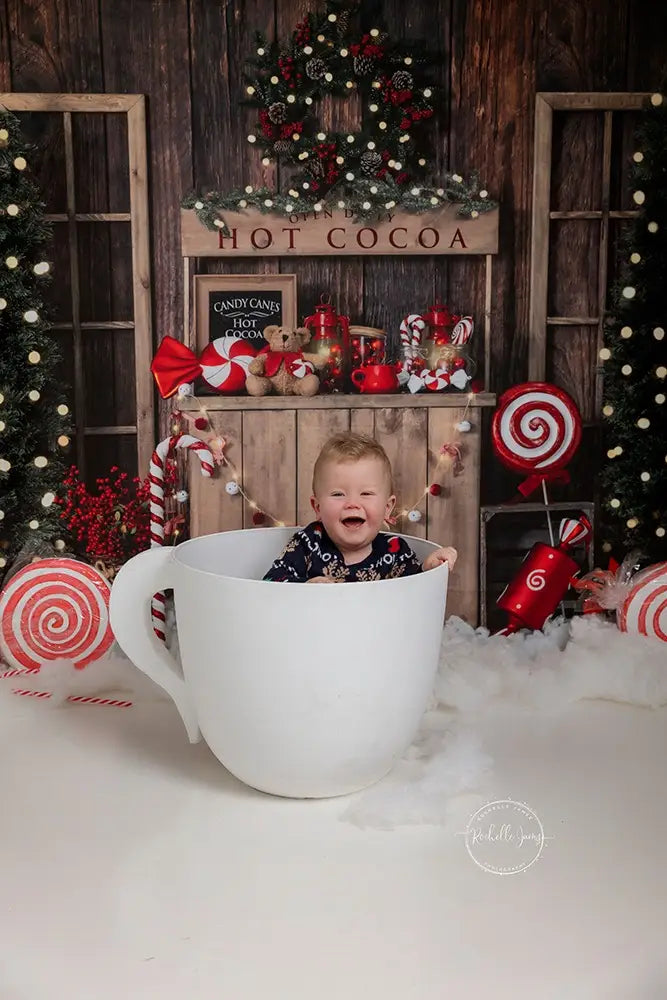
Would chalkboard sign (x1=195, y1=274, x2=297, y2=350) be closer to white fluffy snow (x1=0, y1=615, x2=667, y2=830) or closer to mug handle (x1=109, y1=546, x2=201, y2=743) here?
white fluffy snow (x1=0, y1=615, x2=667, y2=830)

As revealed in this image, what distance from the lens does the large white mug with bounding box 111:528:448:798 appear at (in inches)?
65.3

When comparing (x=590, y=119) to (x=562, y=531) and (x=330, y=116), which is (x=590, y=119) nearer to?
(x=330, y=116)

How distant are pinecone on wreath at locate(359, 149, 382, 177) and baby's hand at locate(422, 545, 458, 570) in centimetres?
181

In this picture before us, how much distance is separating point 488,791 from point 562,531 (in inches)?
56.1

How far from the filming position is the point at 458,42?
137 inches

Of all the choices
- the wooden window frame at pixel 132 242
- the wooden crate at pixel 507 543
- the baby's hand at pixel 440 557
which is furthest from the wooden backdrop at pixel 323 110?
the baby's hand at pixel 440 557

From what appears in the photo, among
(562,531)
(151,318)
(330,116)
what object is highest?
(330,116)

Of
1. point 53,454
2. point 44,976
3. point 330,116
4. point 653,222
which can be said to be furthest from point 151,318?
point 44,976

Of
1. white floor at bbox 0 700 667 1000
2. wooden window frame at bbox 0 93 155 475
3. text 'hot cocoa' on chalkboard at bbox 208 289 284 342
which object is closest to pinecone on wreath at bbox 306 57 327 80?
wooden window frame at bbox 0 93 155 475

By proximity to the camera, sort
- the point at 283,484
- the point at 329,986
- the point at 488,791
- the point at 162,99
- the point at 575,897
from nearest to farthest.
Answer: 1. the point at 329,986
2. the point at 575,897
3. the point at 488,791
4. the point at 283,484
5. the point at 162,99

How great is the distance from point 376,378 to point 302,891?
204 cm

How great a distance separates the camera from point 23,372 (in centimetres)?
306

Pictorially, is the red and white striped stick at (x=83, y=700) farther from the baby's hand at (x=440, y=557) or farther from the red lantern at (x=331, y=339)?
the red lantern at (x=331, y=339)

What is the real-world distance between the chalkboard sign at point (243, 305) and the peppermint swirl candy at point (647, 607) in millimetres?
1580
